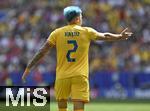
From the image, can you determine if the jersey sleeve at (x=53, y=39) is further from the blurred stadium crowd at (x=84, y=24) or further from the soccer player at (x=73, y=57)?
the blurred stadium crowd at (x=84, y=24)

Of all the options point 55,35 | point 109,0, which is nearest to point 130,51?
point 109,0

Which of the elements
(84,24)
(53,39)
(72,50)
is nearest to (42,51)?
(53,39)

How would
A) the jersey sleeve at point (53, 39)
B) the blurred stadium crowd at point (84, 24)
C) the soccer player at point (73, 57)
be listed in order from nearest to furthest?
the soccer player at point (73, 57)
the jersey sleeve at point (53, 39)
the blurred stadium crowd at point (84, 24)

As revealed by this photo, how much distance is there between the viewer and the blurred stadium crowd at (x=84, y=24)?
28.7 m

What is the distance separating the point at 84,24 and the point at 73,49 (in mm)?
18963

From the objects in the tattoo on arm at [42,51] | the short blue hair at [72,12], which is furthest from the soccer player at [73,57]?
the tattoo on arm at [42,51]

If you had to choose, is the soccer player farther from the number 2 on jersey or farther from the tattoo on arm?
the tattoo on arm

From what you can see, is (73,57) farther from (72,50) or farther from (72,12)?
(72,12)

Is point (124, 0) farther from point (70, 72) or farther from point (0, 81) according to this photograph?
point (70, 72)

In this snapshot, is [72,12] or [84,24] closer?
[72,12]

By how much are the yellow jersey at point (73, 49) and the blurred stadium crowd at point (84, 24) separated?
16.7 m

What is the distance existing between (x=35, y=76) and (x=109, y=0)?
5.84m

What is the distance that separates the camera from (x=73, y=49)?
11.2 metres

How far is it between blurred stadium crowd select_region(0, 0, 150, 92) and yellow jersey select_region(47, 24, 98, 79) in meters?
16.7
